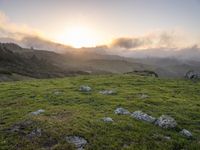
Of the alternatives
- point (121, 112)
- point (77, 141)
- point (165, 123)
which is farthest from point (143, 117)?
point (77, 141)

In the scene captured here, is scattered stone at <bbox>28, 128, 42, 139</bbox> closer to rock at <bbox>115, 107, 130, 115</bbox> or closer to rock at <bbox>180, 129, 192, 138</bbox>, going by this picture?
rock at <bbox>115, 107, 130, 115</bbox>

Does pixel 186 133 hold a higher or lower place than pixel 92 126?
lower

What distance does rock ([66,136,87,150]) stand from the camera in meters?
22.5

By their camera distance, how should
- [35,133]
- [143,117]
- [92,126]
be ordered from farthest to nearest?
[143,117] < [92,126] < [35,133]

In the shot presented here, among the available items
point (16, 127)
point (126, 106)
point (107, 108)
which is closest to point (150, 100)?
point (126, 106)

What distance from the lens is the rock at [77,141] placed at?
22470 mm

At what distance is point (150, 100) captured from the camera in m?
40.2

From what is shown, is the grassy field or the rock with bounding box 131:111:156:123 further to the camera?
the rock with bounding box 131:111:156:123

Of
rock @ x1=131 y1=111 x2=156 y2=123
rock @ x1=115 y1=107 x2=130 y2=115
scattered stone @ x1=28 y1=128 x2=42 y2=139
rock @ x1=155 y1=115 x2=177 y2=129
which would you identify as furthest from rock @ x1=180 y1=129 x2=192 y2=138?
scattered stone @ x1=28 y1=128 x2=42 y2=139

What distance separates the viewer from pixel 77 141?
76.1 feet

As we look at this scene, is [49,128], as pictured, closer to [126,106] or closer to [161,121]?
[161,121]

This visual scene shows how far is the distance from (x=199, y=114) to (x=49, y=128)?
17.7 metres

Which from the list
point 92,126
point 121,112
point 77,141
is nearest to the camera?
point 77,141

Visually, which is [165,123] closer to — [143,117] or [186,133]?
[186,133]
